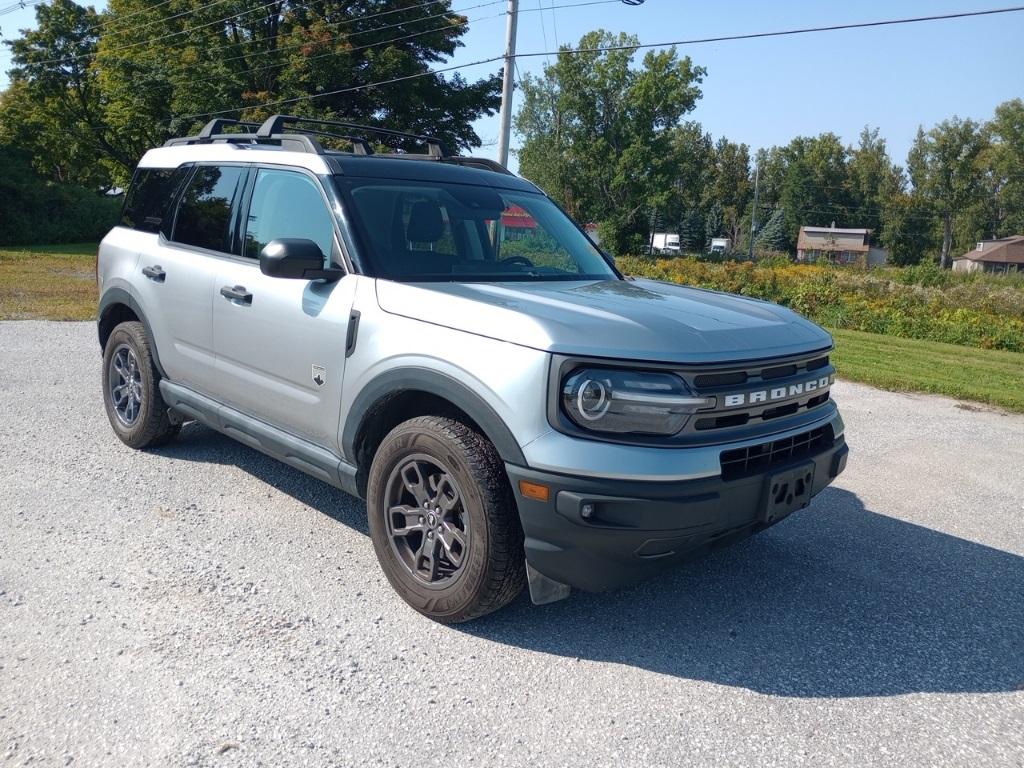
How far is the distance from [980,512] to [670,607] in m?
2.95

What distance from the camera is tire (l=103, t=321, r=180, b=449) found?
543 centimetres

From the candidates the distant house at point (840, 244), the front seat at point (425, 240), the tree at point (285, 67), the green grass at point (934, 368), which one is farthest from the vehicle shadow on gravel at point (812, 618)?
the distant house at point (840, 244)

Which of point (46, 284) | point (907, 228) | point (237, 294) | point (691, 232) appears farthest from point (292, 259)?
point (907, 228)

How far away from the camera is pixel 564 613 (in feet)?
12.3

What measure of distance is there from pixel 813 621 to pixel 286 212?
3.29 m

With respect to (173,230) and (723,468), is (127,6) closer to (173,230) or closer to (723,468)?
(173,230)

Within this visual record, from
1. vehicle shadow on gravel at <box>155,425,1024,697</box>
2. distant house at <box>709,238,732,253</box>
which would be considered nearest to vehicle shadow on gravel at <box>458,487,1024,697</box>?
vehicle shadow on gravel at <box>155,425,1024,697</box>

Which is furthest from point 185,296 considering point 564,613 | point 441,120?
point 441,120

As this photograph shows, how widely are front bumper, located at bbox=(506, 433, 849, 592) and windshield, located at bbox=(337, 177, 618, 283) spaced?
4.62ft

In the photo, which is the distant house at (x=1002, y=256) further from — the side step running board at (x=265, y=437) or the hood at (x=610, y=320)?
the side step running board at (x=265, y=437)

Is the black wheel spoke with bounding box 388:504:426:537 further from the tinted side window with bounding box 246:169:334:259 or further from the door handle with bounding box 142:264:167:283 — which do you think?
the door handle with bounding box 142:264:167:283

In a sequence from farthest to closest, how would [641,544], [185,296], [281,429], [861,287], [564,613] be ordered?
1. [861,287]
2. [185,296]
3. [281,429]
4. [564,613]
5. [641,544]

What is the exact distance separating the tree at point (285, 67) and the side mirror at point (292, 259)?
30.1 metres

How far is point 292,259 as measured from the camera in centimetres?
376
